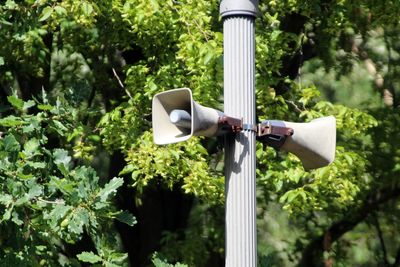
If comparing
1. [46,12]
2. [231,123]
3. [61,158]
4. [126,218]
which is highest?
[46,12]

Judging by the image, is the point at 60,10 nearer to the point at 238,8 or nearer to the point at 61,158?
the point at 61,158

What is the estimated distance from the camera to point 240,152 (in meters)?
6.02

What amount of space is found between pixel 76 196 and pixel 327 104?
3622mm

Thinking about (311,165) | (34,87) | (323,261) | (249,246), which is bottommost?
(323,261)

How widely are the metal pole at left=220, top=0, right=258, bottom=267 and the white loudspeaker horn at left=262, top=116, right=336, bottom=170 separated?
12.4 inches

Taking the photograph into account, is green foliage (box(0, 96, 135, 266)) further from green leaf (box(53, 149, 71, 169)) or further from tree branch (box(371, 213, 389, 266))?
tree branch (box(371, 213, 389, 266))

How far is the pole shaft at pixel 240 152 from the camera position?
5965 millimetres

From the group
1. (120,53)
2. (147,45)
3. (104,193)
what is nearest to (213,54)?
(147,45)

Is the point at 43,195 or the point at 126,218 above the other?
the point at 43,195

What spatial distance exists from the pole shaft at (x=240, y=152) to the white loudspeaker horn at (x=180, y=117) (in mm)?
227

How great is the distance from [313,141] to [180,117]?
1.03m


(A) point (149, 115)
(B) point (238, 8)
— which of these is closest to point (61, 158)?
(A) point (149, 115)

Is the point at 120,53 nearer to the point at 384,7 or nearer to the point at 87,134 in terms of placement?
the point at 87,134

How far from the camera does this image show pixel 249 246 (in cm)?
598
